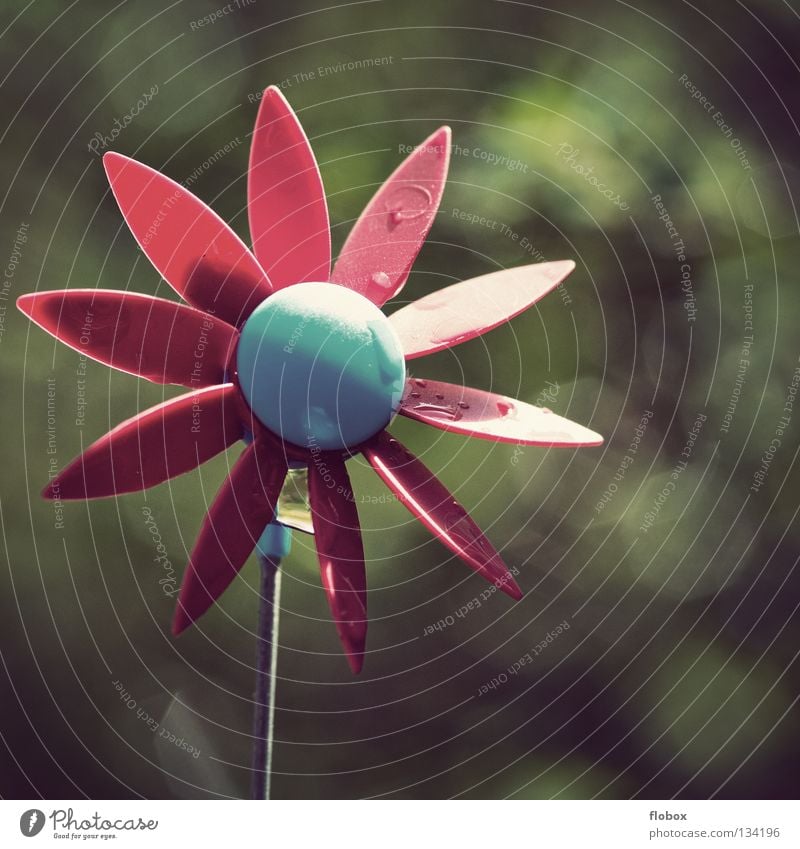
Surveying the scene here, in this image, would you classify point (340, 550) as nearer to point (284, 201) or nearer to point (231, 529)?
point (231, 529)

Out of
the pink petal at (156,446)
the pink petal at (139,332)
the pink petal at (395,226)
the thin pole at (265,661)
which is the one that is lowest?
the thin pole at (265,661)

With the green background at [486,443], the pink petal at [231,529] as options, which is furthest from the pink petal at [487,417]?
the green background at [486,443]

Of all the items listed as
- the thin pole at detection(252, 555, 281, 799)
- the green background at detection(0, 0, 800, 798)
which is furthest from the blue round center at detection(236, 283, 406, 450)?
the green background at detection(0, 0, 800, 798)

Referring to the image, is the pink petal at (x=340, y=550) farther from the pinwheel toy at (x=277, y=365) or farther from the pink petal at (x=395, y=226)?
the pink petal at (x=395, y=226)

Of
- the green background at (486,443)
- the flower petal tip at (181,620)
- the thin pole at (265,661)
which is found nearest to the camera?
the flower petal tip at (181,620)

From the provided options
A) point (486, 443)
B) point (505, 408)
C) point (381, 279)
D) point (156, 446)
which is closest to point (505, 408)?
point (505, 408)

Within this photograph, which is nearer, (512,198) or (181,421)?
(181,421)

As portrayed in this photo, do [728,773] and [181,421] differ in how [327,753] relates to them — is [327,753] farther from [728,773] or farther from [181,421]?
[181,421]

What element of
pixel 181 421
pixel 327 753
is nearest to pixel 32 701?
pixel 327 753

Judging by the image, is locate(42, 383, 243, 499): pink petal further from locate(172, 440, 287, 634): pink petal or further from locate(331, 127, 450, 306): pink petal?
locate(331, 127, 450, 306): pink petal
